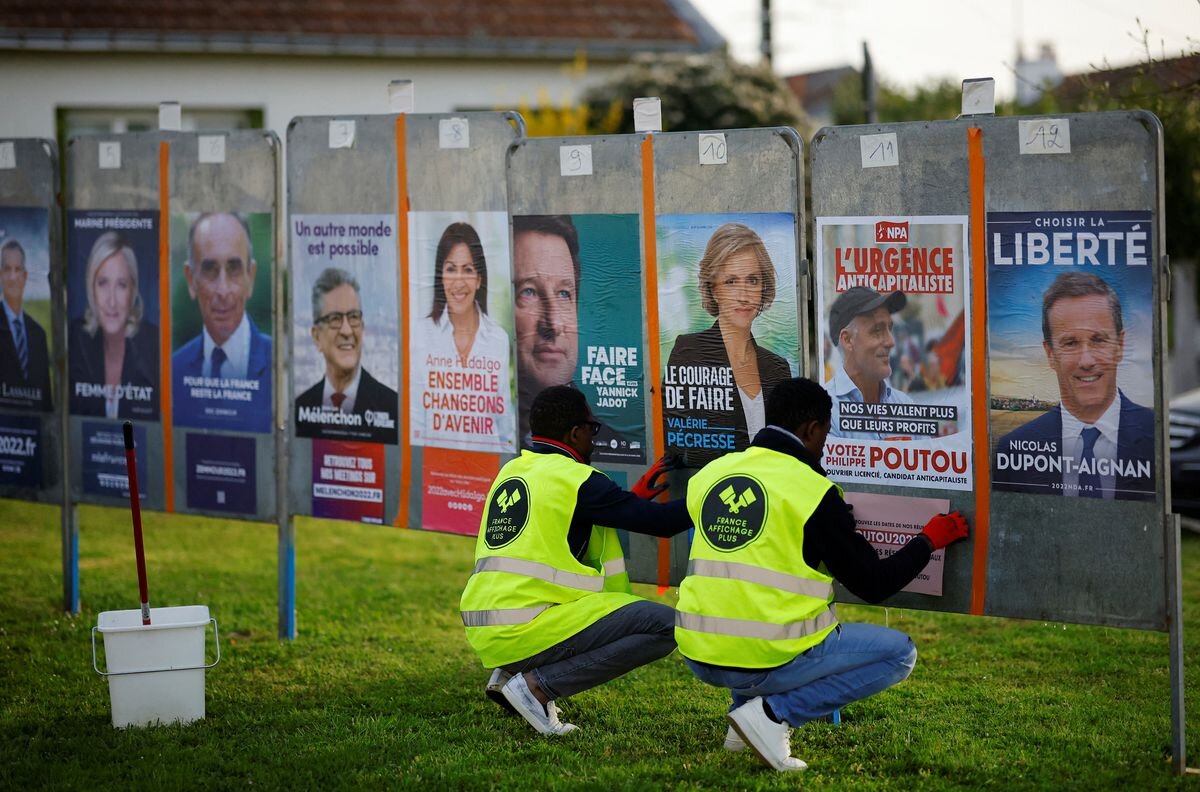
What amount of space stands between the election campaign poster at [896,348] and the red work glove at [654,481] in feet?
2.28

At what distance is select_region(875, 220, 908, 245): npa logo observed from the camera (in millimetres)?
5859

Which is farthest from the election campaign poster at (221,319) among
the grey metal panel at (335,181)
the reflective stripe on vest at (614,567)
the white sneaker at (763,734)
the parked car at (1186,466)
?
the parked car at (1186,466)

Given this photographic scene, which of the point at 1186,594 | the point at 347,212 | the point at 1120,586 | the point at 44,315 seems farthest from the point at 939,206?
the point at 44,315

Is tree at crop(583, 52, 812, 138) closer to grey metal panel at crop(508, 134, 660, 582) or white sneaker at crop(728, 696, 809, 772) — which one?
grey metal panel at crop(508, 134, 660, 582)

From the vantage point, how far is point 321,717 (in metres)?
6.49

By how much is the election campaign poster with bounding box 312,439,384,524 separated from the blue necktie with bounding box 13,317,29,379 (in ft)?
7.17

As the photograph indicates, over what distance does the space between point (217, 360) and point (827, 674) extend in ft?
13.8

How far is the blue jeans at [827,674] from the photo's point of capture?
5.49m

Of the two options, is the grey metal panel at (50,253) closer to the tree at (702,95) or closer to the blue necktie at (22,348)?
the blue necktie at (22,348)

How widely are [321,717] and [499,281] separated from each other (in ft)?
7.48

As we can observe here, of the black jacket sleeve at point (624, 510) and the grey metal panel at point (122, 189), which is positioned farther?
the grey metal panel at point (122, 189)

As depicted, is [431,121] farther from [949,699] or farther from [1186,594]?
[1186,594]

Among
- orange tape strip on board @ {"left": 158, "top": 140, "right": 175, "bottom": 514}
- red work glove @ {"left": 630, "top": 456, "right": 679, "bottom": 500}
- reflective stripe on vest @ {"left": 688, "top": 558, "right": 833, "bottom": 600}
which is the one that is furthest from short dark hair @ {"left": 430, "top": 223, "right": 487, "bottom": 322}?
reflective stripe on vest @ {"left": 688, "top": 558, "right": 833, "bottom": 600}

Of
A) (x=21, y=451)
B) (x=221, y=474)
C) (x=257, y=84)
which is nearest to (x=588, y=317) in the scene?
(x=221, y=474)
